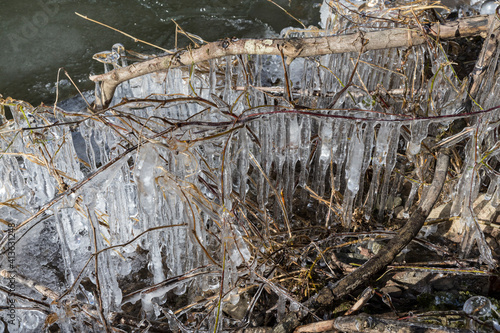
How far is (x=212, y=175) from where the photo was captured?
208 cm

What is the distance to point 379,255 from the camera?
1.97m

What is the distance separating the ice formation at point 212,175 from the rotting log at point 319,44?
0.15 m

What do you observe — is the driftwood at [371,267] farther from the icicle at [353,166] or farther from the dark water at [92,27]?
the dark water at [92,27]

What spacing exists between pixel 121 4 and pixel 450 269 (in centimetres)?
555

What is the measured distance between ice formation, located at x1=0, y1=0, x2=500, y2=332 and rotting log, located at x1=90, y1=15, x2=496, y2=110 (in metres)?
0.15

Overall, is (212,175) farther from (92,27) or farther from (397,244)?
(92,27)

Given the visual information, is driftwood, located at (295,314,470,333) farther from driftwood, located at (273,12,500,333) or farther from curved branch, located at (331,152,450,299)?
curved branch, located at (331,152,450,299)

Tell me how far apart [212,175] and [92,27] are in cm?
460

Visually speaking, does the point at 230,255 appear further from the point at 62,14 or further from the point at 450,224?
Result: the point at 62,14

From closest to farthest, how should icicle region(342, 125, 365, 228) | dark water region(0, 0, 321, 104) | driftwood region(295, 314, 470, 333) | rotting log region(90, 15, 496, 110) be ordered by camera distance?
1. driftwood region(295, 314, 470, 333)
2. rotting log region(90, 15, 496, 110)
3. icicle region(342, 125, 365, 228)
4. dark water region(0, 0, 321, 104)

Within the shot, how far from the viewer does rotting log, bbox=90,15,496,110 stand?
195 cm

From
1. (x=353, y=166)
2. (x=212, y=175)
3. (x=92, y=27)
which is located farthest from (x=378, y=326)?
(x=92, y=27)

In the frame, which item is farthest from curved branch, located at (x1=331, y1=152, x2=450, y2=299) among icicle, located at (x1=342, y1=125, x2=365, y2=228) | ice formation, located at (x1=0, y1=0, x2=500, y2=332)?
icicle, located at (x1=342, y1=125, x2=365, y2=228)

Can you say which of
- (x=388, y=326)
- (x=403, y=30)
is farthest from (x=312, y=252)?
(x=403, y=30)
